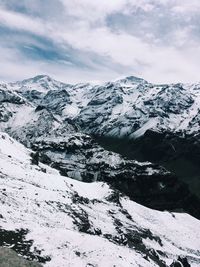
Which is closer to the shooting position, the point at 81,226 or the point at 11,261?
the point at 11,261

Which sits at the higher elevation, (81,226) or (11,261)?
(11,261)

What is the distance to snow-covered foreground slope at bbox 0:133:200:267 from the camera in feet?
162

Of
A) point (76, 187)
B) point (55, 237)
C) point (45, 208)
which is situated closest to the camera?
point (55, 237)

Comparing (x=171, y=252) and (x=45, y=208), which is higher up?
(x=45, y=208)

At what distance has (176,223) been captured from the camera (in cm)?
11419

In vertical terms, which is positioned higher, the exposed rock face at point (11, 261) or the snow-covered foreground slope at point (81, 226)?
the exposed rock face at point (11, 261)

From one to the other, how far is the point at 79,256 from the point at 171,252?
40.8 meters

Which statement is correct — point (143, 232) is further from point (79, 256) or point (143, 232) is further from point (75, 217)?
point (79, 256)

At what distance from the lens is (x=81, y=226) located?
67062 mm

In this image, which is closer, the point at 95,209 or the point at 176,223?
the point at 95,209

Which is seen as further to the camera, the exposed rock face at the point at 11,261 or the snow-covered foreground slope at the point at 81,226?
the snow-covered foreground slope at the point at 81,226

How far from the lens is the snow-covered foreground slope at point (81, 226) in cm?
4938

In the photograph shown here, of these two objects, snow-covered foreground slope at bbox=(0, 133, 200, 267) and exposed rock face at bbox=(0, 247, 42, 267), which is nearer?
exposed rock face at bbox=(0, 247, 42, 267)

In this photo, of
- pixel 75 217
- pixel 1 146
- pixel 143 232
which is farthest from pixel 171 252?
pixel 1 146
